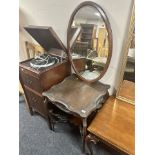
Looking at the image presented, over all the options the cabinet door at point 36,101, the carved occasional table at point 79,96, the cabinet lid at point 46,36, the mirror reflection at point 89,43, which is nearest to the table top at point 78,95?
the carved occasional table at point 79,96

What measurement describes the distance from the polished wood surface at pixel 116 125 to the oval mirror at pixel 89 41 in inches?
11.6

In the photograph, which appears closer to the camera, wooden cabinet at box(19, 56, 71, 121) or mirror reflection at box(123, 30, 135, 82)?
mirror reflection at box(123, 30, 135, 82)

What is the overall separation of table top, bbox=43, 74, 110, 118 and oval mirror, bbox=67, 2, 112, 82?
8 cm

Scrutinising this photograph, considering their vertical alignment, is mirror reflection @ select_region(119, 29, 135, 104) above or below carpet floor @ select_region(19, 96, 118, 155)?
above

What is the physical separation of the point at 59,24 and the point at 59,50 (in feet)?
0.84

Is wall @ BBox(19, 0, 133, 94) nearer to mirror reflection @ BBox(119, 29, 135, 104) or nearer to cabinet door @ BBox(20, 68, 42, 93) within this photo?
mirror reflection @ BBox(119, 29, 135, 104)

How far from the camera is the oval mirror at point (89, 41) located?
1.23 m

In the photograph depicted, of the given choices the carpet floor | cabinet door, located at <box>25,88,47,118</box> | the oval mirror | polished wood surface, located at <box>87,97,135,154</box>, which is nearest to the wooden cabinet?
cabinet door, located at <box>25,88,47,118</box>

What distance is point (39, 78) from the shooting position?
4.66ft

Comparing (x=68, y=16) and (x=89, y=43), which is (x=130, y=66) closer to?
(x=89, y=43)

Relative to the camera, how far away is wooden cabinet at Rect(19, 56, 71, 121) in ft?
4.76
